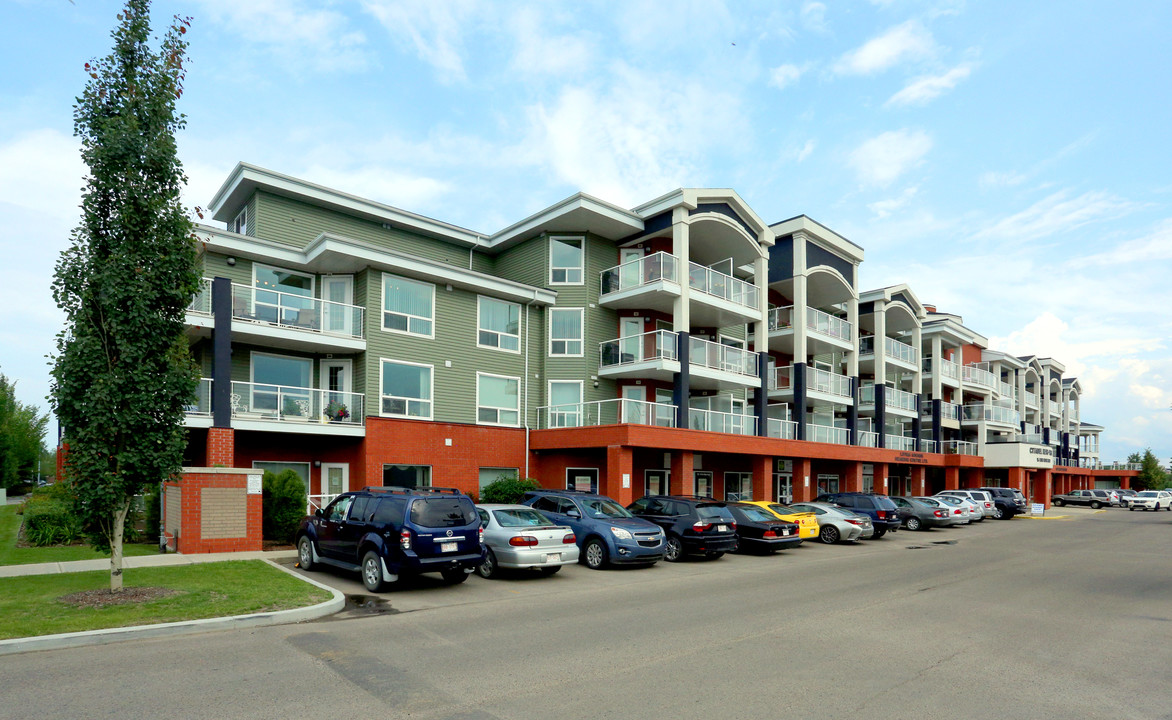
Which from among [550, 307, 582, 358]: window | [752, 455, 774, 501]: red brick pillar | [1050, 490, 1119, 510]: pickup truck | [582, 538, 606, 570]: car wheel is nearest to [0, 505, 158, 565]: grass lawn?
[582, 538, 606, 570]: car wheel

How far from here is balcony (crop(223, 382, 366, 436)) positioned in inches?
827

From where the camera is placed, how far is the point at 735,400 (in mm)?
34062

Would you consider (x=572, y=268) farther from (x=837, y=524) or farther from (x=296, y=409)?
(x=837, y=524)

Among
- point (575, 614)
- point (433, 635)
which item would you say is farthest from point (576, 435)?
point (433, 635)

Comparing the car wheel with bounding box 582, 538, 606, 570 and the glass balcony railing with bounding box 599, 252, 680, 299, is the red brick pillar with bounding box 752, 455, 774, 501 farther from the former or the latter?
the car wheel with bounding box 582, 538, 606, 570

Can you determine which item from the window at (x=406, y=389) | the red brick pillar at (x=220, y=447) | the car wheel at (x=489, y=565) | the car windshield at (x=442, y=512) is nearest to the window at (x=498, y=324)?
the window at (x=406, y=389)

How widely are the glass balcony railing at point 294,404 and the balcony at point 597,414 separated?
24.7 feet

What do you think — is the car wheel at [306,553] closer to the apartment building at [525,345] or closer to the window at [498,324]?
the apartment building at [525,345]

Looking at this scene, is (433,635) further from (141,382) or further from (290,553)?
(290,553)

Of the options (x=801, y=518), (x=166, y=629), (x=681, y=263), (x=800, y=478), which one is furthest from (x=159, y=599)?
(x=800, y=478)

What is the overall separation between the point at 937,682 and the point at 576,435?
62.9ft

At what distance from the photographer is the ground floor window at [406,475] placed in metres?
23.8

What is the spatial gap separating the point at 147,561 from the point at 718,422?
20.7m

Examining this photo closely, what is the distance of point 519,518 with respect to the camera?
15.1 m
